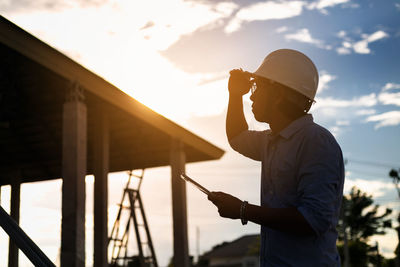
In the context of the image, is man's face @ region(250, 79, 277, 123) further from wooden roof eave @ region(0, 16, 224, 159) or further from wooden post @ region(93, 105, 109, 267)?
wooden post @ region(93, 105, 109, 267)

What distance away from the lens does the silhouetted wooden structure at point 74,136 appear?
7945 millimetres

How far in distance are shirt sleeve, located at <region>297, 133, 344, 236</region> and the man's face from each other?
0.31m

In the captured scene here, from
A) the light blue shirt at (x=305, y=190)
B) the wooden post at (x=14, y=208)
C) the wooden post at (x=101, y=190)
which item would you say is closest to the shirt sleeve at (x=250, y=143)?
the light blue shirt at (x=305, y=190)

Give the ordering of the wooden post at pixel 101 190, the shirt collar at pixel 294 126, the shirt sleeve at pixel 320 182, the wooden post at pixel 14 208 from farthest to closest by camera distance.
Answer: the wooden post at pixel 14 208 → the wooden post at pixel 101 190 → the shirt collar at pixel 294 126 → the shirt sleeve at pixel 320 182

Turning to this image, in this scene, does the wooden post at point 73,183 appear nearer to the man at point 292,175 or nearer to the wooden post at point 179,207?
the wooden post at point 179,207

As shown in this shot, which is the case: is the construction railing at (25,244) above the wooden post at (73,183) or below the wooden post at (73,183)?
below

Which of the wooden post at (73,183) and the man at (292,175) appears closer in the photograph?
the man at (292,175)

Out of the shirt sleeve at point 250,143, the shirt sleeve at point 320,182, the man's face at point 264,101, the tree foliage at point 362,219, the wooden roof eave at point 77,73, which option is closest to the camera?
the shirt sleeve at point 320,182

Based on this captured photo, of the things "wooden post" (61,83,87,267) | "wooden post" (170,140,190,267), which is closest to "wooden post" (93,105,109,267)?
"wooden post" (170,140,190,267)

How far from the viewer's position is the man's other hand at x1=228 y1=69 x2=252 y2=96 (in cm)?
271

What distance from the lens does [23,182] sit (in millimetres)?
16484

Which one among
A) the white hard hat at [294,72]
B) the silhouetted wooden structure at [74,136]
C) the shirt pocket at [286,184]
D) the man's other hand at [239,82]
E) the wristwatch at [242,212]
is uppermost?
the silhouetted wooden structure at [74,136]

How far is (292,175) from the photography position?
7.32 feet

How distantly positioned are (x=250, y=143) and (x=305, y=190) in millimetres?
678
